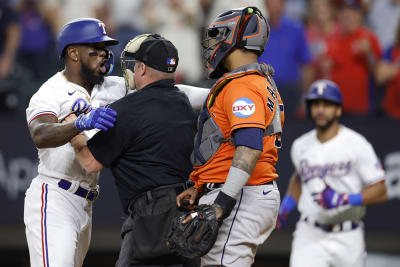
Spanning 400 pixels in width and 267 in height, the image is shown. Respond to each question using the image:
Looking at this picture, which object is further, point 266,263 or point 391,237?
point 266,263

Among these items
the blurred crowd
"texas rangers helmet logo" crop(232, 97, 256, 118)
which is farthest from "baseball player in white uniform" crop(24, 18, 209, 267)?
the blurred crowd

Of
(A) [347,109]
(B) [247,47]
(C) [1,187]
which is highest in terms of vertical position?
(B) [247,47]

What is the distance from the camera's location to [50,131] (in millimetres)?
4164

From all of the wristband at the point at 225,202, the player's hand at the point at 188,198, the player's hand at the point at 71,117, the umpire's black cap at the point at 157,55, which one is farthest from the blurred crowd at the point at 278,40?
the wristband at the point at 225,202

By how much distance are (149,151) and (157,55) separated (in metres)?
0.57

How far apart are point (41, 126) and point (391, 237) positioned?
460 cm

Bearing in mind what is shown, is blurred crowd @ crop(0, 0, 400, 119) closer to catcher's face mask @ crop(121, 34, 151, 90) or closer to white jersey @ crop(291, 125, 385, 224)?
Result: white jersey @ crop(291, 125, 385, 224)

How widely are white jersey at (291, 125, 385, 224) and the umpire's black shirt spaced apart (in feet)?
8.21

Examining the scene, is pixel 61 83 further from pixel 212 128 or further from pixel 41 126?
pixel 212 128

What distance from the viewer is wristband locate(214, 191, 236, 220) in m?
3.60

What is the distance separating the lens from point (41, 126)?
4234mm

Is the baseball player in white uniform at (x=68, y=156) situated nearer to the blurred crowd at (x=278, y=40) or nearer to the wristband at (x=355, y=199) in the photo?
the wristband at (x=355, y=199)

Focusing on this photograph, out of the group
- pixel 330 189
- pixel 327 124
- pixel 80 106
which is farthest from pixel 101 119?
pixel 327 124

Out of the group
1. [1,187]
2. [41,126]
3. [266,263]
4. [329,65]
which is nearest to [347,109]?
[329,65]
